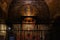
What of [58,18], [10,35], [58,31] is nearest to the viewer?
[58,31]

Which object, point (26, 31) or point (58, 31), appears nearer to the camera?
point (58, 31)

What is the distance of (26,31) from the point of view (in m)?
5.72

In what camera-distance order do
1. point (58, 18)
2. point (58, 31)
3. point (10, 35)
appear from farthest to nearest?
1. point (58, 18)
2. point (10, 35)
3. point (58, 31)

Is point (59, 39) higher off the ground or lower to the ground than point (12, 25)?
lower

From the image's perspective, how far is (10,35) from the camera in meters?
5.45

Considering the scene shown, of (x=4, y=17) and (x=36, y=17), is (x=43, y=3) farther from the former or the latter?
(x=4, y=17)

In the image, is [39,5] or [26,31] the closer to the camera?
[26,31]

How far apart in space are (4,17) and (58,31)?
2010 millimetres

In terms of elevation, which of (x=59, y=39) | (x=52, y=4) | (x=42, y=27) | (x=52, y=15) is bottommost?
(x=59, y=39)

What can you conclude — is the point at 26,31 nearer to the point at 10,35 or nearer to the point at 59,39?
the point at 10,35

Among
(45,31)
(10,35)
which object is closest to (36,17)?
(45,31)

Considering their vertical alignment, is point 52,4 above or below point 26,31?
above

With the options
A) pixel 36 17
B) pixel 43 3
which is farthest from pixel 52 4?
pixel 36 17

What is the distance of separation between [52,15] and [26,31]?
1128 millimetres
